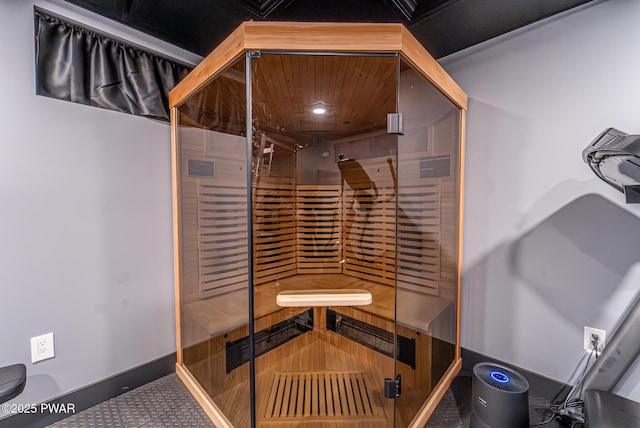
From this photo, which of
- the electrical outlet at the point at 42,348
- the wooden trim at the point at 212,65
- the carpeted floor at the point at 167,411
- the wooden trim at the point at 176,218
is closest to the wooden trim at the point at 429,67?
the wooden trim at the point at 212,65

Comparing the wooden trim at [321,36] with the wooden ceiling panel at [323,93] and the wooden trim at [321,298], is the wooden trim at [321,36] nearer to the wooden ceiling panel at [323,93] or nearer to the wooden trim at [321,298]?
the wooden ceiling panel at [323,93]

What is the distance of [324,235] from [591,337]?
146 centimetres

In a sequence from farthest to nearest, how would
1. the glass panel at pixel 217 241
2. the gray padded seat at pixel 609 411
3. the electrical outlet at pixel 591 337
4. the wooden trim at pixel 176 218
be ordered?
the wooden trim at pixel 176 218, the electrical outlet at pixel 591 337, the glass panel at pixel 217 241, the gray padded seat at pixel 609 411

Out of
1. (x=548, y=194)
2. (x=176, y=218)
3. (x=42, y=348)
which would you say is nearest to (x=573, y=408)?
(x=548, y=194)

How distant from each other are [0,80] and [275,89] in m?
1.14

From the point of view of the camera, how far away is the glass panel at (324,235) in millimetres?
1291

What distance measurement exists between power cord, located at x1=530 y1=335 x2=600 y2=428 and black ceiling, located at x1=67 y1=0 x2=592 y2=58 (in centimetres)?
165

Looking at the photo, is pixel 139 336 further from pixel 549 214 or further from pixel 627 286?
pixel 627 286

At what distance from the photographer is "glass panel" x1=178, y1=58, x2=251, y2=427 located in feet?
4.13

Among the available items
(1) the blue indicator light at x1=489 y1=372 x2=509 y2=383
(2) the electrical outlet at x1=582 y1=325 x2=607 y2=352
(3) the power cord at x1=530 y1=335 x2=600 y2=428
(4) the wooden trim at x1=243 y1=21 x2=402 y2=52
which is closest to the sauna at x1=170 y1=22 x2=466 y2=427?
(4) the wooden trim at x1=243 y1=21 x2=402 y2=52

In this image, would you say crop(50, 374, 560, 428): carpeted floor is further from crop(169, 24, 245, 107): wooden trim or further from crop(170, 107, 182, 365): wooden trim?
crop(169, 24, 245, 107): wooden trim

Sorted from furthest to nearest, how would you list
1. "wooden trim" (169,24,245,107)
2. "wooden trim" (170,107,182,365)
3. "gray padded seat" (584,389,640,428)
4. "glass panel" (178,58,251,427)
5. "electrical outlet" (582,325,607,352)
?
"wooden trim" (170,107,182,365) → "electrical outlet" (582,325,607,352) → "glass panel" (178,58,251,427) → "wooden trim" (169,24,245,107) → "gray padded seat" (584,389,640,428)

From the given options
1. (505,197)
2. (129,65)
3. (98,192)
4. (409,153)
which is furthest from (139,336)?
(505,197)

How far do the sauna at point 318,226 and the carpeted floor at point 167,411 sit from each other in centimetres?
5
